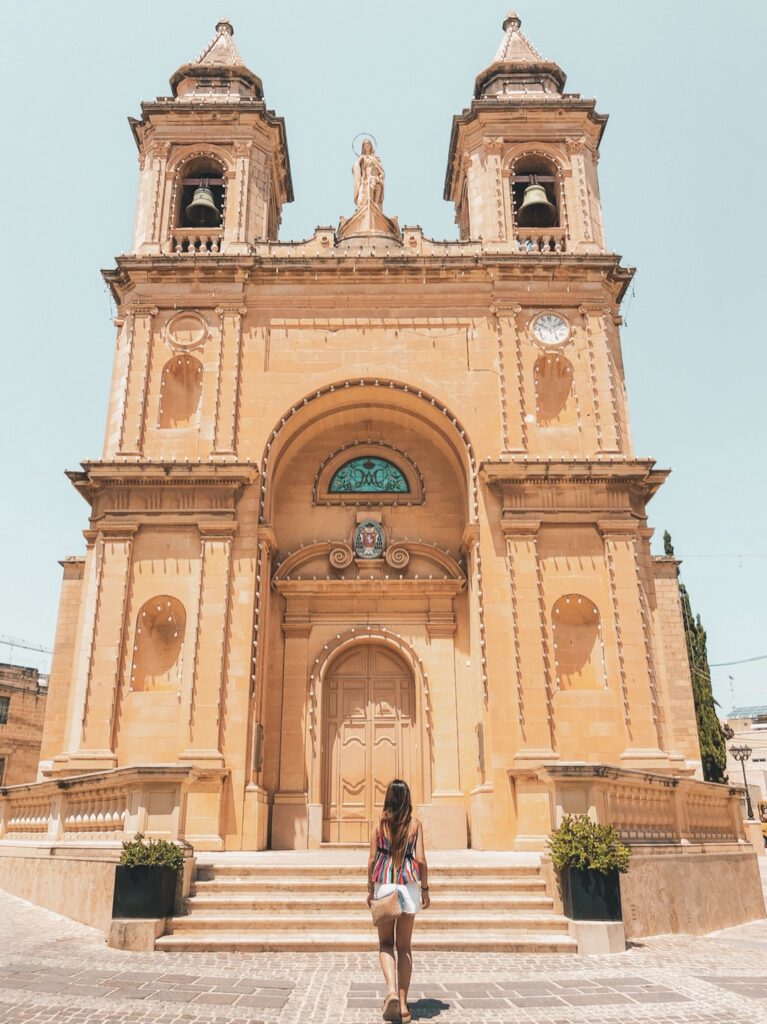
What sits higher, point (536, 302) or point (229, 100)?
point (229, 100)

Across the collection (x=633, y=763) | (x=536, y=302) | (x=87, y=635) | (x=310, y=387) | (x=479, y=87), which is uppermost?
(x=479, y=87)

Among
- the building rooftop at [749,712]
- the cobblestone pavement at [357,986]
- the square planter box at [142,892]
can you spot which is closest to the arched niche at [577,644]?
the cobblestone pavement at [357,986]

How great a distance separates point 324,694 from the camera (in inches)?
645

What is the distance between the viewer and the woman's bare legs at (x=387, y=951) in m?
5.82

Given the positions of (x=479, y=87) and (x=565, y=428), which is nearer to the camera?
(x=565, y=428)

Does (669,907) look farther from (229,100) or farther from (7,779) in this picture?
(7,779)

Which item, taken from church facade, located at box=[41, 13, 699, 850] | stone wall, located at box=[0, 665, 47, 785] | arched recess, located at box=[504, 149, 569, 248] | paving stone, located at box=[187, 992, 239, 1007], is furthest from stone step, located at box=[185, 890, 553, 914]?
stone wall, located at box=[0, 665, 47, 785]

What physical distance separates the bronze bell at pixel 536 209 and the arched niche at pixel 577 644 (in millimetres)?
9685

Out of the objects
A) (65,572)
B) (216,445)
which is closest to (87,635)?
(65,572)

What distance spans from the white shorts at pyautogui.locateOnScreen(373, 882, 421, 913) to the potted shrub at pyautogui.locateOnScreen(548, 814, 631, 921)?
3559 mm

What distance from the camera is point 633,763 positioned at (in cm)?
1384

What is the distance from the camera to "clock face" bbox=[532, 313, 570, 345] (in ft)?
57.6

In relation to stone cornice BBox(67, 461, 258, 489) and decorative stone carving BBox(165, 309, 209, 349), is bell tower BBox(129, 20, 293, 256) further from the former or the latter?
stone cornice BBox(67, 461, 258, 489)

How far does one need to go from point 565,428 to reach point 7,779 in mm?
32680
